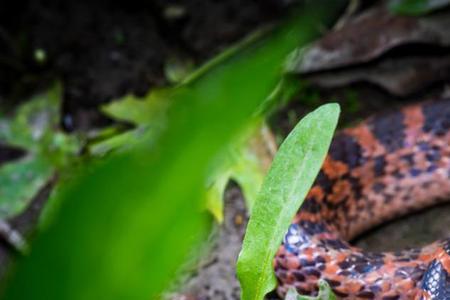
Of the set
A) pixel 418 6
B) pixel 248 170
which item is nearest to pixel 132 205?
pixel 248 170

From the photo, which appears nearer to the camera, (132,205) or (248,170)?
(132,205)

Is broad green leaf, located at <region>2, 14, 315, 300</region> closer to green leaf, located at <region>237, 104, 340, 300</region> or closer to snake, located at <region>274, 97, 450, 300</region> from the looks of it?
green leaf, located at <region>237, 104, 340, 300</region>

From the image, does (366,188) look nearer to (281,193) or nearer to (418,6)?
(418,6)

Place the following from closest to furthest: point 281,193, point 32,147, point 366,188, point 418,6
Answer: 1. point 281,193
2. point 366,188
3. point 418,6
4. point 32,147

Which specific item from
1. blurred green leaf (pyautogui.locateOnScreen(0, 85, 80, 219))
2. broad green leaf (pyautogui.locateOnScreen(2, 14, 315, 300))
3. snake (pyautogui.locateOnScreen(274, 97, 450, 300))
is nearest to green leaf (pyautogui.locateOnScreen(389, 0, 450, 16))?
snake (pyautogui.locateOnScreen(274, 97, 450, 300))

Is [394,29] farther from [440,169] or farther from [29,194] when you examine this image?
[29,194]

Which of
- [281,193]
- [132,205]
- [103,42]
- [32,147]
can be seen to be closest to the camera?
[132,205]
